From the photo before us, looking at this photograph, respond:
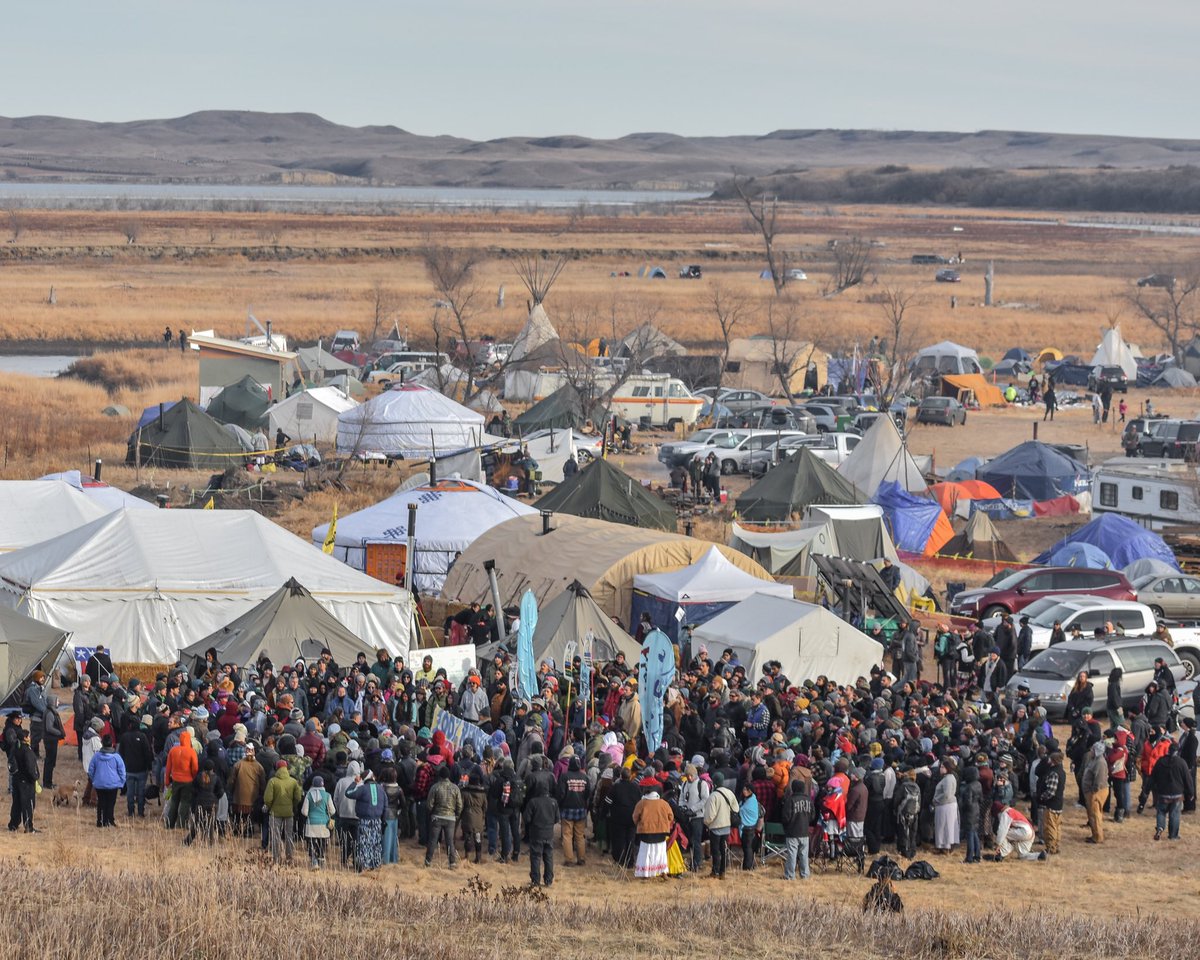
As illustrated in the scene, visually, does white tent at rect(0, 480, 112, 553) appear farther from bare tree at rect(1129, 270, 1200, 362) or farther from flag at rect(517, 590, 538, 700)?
bare tree at rect(1129, 270, 1200, 362)

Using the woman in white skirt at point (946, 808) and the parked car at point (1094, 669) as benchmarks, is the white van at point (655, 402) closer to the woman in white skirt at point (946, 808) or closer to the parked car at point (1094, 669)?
the parked car at point (1094, 669)

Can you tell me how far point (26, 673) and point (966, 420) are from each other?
3400 centimetres

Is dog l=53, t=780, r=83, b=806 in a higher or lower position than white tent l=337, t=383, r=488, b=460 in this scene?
lower

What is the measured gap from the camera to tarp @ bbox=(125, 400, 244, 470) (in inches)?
1494

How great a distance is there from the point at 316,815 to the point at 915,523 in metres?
18.3

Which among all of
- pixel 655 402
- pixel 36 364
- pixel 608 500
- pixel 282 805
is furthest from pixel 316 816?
pixel 36 364

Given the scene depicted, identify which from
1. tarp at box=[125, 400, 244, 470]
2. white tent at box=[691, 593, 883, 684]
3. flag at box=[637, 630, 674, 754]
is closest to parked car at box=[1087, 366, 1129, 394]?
tarp at box=[125, 400, 244, 470]

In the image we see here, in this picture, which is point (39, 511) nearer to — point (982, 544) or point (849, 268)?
point (982, 544)

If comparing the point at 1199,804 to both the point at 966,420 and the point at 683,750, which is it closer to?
the point at 683,750

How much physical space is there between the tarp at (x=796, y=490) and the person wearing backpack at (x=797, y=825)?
1604 cm

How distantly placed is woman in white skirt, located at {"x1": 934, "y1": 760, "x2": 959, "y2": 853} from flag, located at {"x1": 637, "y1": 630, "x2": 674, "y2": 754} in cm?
279

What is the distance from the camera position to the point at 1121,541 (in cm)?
2828

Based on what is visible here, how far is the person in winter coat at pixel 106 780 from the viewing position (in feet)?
49.5

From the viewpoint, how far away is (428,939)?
11.3 m
